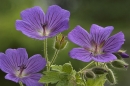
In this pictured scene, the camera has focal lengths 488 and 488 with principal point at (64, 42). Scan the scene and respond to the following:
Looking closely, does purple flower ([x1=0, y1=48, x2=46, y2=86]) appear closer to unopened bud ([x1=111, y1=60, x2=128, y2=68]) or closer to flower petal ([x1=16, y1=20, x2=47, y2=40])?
flower petal ([x1=16, y1=20, x2=47, y2=40])

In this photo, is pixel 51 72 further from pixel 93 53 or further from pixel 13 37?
pixel 13 37

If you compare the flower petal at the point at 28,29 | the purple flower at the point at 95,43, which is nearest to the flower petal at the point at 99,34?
the purple flower at the point at 95,43

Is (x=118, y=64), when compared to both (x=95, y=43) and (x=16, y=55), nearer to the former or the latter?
(x=95, y=43)

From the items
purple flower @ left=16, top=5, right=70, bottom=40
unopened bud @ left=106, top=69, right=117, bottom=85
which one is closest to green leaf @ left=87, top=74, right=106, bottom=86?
unopened bud @ left=106, top=69, right=117, bottom=85

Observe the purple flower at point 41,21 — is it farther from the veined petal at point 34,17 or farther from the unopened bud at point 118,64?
the unopened bud at point 118,64

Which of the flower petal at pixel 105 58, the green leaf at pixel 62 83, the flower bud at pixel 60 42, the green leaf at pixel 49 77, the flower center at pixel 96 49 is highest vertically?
the flower bud at pixel 60 42
